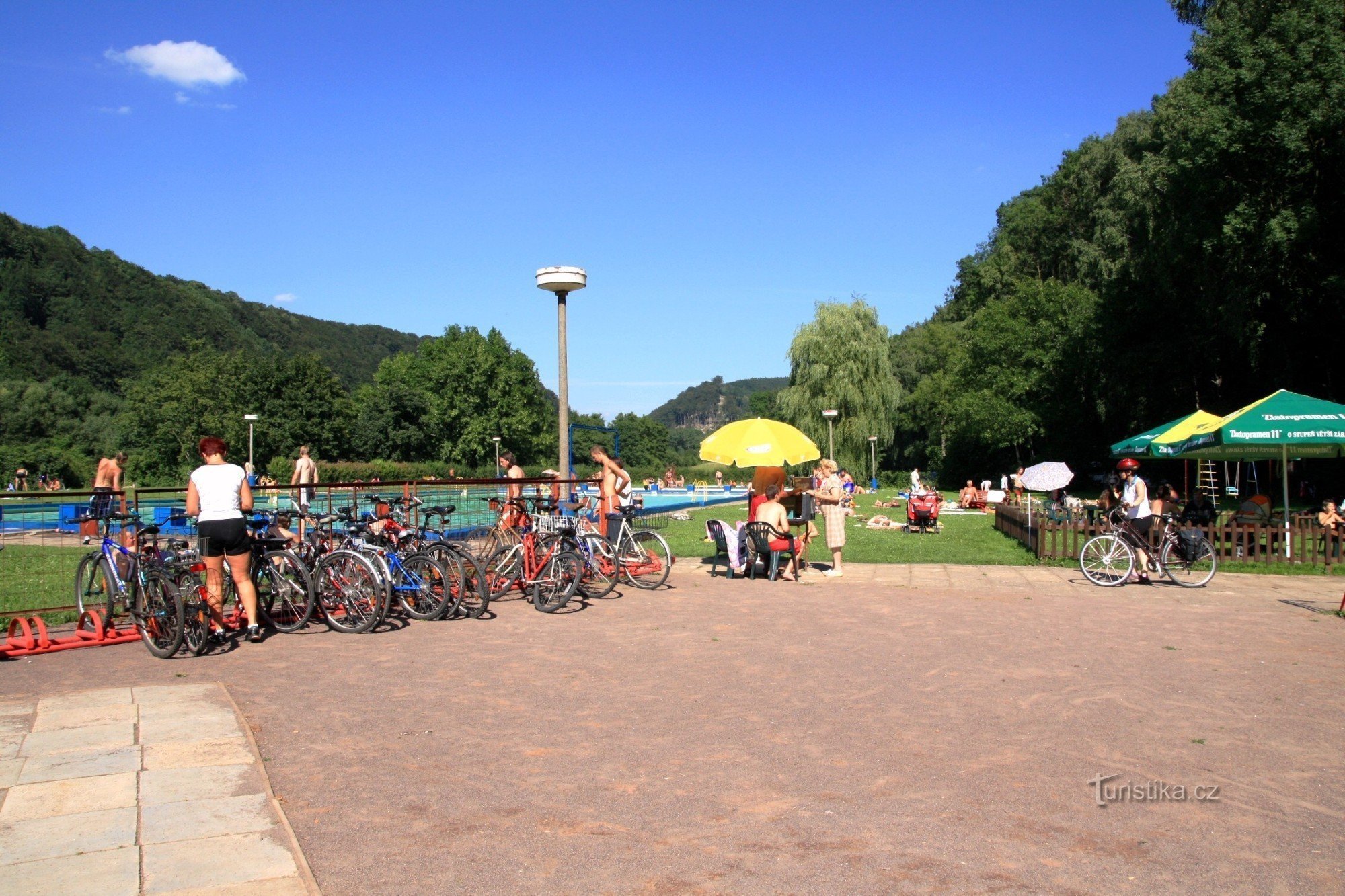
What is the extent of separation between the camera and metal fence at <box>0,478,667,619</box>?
928 cm

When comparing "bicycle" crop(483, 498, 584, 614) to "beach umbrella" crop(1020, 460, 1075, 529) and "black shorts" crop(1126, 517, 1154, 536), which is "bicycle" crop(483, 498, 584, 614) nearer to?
"black shorts" crop(1126, 517, 1154, 536)

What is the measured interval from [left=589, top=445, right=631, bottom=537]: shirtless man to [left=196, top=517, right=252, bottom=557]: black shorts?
196 inches

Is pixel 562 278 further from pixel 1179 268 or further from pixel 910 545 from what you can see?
pixel 1179 268

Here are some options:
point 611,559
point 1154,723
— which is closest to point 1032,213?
point 611,559

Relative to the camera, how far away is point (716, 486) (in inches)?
2047

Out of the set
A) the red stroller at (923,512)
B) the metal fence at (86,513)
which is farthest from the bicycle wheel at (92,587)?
the red stroller at (923,512)

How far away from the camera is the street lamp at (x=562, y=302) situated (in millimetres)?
12898

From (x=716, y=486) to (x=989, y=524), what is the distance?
95.3 ft

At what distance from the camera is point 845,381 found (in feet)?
150

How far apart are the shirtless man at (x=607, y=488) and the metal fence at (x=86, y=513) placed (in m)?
0.88

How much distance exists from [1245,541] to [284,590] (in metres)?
12.3

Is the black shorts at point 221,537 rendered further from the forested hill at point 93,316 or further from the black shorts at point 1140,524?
the forested hill at point 93,316

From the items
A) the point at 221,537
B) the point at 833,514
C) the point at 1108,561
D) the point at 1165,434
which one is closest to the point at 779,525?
the point at 833,514

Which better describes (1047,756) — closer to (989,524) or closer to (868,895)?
(868,895)
